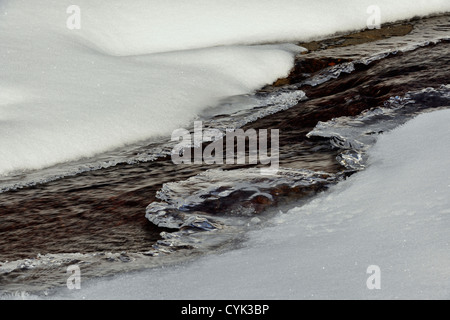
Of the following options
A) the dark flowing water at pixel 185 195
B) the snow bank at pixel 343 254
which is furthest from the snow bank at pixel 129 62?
the snow bank at pixel 343 254

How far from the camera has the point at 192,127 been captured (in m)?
3.60

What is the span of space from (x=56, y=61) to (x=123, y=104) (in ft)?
2.28

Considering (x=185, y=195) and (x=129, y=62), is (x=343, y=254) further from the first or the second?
(x=129, y=62)

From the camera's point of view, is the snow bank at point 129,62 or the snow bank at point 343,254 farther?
the snow bank at point 129,62

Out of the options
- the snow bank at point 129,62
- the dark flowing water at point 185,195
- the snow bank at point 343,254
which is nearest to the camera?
the snow bank at point 343,254

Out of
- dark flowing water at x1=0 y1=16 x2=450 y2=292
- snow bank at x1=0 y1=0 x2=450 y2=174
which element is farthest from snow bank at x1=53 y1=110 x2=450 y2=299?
snow bank at x1=0 y1=0 x2=450 y2=174

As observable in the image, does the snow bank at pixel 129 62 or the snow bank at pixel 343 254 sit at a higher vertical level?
the snow bank at pixel 129 62

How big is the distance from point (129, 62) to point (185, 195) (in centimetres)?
190

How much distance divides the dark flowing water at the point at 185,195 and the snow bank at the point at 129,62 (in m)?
0.33

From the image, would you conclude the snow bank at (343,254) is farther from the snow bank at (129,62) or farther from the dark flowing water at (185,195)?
the snow bank at (129,62)

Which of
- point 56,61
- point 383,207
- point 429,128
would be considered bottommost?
point 383,207

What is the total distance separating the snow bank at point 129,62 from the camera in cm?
340
